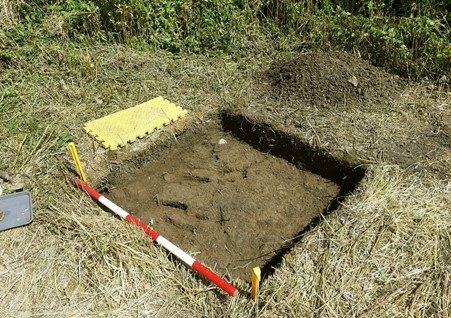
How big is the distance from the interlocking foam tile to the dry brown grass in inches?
4.4

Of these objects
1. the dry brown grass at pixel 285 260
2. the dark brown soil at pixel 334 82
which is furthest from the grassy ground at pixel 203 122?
the dark brown soil at pixel 334 82

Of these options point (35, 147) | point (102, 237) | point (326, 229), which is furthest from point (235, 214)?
point (35, 147)

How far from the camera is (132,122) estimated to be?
3.40 meters

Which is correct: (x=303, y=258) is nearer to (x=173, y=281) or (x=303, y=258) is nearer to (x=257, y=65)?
(x=173, y=281)

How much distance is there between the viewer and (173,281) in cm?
231

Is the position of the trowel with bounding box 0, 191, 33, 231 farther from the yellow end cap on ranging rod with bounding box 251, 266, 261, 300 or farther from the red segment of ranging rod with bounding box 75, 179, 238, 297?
the yellow end cap on ranging rod with bounding box 251, 266, 261, 300

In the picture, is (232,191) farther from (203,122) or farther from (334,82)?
(334,82)

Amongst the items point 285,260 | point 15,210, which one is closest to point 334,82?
point 285,260

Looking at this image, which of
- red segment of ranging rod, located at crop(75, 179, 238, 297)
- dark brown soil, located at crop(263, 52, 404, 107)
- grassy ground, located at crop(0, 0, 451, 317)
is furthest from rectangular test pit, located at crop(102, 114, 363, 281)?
dark brown soil, located at crop(263, 52, 404, 107)

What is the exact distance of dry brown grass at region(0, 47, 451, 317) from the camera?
2.15 m

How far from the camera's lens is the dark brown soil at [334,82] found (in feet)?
11.7

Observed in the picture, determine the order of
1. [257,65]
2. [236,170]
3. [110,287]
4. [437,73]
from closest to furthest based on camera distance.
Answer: [110,287] < [236,170] < [437,73] < [257,65]

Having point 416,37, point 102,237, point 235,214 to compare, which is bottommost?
point 235,214

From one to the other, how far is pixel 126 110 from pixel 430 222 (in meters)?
2.45
